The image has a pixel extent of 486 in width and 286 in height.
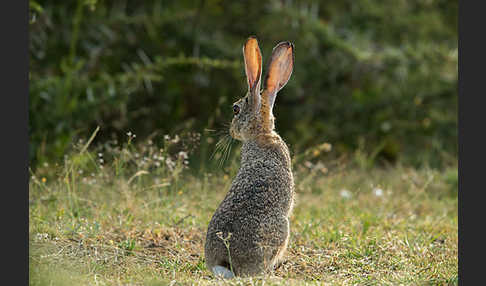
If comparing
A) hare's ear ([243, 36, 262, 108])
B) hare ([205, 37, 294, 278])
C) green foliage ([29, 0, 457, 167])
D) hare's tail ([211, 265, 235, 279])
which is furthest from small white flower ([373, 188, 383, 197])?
hare's tail ([211, 265, 235, 279])

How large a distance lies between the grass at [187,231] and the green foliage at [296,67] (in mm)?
1394

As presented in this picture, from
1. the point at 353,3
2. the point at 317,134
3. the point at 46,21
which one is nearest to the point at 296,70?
the point at 317,134

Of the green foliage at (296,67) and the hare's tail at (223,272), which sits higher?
the green foliage at (296,67)

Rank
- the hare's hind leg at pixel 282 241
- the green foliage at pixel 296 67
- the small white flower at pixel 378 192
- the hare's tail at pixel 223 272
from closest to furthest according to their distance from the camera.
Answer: the hare's tail at pixel 223 272 < the hare's hind leg at pixel 282 241 < the small white flower at pixel 378 192 < the green foliage at pixel 296 67

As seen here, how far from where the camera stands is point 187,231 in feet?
18.2

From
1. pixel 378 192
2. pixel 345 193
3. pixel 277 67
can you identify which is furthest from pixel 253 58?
pixel 378 192

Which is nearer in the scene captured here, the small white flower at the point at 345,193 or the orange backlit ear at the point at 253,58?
the orange backlit ear at the point at 253,58

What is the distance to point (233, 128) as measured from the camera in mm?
5031

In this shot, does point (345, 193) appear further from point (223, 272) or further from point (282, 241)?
point (223, 272)

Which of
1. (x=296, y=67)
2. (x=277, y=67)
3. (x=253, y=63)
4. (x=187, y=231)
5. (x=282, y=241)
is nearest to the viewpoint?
(x=282, y=241)

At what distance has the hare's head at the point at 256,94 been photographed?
4863 mm

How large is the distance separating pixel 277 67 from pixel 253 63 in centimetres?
25

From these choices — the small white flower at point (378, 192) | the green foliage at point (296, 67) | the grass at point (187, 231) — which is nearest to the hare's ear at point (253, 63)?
the grass at point (187, 231)

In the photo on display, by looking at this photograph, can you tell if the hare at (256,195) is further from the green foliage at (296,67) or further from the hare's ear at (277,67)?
the green foliage at (296,67)
